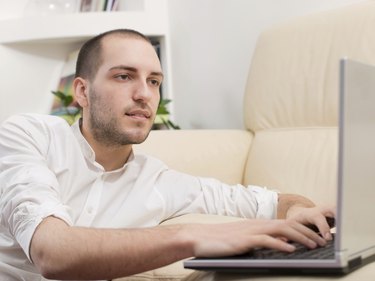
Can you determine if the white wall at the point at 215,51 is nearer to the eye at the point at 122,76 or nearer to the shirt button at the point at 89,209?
the eye at the point at 122,76

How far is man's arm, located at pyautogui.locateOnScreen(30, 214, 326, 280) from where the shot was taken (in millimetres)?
891

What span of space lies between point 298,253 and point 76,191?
699mm

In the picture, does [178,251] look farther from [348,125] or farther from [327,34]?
[327,34]

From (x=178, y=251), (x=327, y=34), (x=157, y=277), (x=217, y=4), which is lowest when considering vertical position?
(x=157, y=277)

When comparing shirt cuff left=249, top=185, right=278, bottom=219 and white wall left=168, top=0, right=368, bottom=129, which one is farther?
white wall left=168, top=0, right=368, bottom=129

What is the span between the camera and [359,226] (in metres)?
0.84

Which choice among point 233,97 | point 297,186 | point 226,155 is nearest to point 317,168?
point 297,186

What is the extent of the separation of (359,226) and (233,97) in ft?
6.30

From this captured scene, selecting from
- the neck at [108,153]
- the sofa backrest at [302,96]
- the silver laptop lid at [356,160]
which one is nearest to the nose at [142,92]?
the neck at [108,153]

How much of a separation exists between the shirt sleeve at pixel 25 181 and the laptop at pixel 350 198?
0.34m

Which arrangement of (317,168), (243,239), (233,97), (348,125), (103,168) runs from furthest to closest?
(233,97) < (317,168) < (103,168) < (243,239) < (348,125)

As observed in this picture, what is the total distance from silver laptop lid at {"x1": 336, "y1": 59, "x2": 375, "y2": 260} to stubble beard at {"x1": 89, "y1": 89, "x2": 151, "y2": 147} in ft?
2.30

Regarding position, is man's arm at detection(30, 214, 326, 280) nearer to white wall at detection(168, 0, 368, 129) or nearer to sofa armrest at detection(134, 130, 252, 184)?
sofa armrest at detection(134, 130, 252, 184)

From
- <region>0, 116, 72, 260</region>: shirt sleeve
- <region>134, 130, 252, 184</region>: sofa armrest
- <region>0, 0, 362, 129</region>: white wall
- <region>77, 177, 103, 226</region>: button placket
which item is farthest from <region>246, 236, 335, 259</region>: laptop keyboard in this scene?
<region>0, 0, 362, 129</region>: white wall
